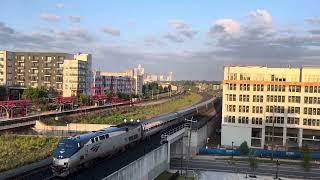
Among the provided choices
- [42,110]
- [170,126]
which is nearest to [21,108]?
[42,110]

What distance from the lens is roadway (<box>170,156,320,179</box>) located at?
72875 mm

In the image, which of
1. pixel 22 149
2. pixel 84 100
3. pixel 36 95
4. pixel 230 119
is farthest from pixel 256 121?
pixel 36 95

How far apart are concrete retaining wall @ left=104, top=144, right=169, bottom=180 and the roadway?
25.0ft

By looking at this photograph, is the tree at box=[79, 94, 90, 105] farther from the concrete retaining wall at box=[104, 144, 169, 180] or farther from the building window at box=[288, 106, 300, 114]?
the concrete retaining wall at box=[104, 144, 169, 180]

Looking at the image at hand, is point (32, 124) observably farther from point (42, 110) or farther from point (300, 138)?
point (300, 138)

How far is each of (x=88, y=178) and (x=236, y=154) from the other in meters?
52.0

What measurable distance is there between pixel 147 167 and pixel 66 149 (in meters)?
15.0

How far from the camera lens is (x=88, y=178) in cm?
4109

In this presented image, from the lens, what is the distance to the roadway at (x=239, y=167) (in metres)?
72.9

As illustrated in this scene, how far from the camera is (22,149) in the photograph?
72625mm

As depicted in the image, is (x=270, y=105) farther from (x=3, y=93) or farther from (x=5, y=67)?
(x=5, y=67)

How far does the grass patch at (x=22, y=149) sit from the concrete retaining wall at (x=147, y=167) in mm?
16254

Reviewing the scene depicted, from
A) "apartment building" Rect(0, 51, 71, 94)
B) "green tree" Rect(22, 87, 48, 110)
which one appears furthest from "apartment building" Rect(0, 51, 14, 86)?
"green tree" Rect(22, 87, 48, 110)

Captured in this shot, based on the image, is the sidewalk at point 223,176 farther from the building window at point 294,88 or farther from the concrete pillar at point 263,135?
the building window at point 294,88
